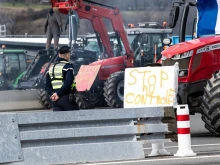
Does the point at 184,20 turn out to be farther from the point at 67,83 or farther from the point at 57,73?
the point at 67,83

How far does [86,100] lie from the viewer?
86.7 ft

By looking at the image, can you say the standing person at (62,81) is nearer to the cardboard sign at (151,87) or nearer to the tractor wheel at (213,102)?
the cardboard sign at (151,87)

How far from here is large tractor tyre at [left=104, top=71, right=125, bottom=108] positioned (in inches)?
1035

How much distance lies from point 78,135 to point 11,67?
2456cm

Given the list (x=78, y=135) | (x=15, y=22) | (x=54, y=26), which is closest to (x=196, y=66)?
(x=78, y=135)

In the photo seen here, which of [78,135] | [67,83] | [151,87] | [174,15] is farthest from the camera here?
[174,15]

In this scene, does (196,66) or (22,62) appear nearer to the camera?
(196,66)

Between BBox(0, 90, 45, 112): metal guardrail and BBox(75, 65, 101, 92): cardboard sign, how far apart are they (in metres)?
2.90

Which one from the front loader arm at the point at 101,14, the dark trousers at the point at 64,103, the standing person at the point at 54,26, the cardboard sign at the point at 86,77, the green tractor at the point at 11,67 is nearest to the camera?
the dark trousers at the point at 64,103

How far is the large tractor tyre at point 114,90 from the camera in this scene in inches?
1035

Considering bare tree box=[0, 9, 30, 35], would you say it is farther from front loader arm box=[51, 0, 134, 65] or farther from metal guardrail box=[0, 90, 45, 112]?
front loader arm box=[51, 0, 134, 65]

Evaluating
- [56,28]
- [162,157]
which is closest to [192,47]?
[162,157]

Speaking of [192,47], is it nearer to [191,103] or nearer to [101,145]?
[191,103]

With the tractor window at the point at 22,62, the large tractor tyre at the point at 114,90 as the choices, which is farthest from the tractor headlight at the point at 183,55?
the tractor window at the point at 22,62
